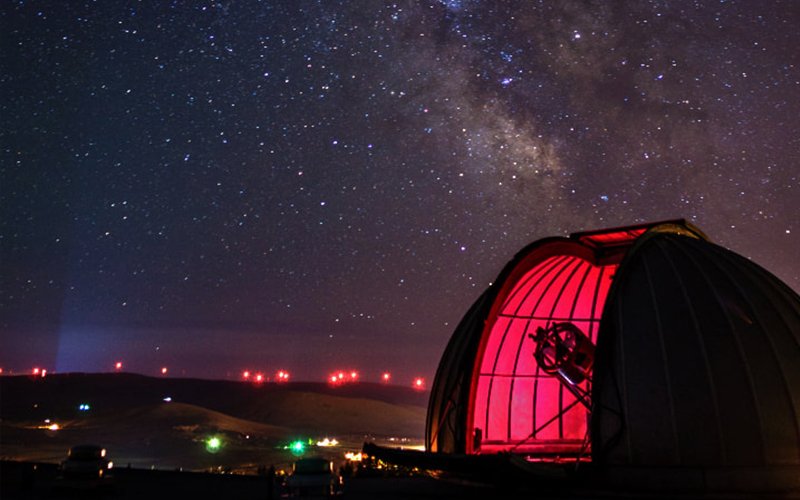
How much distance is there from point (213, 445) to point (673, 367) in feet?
136

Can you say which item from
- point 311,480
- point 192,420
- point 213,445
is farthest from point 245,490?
point 192,420

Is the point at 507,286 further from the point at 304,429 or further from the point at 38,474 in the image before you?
the point at 304,429

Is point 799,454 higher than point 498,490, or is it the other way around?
point 799,454

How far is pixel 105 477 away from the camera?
13.6 metres

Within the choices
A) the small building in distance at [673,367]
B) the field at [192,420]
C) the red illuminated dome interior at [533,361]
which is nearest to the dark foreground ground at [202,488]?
the small building in distance at [673,367]

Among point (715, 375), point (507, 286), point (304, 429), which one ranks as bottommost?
point (304, 429)

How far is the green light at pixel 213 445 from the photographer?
4447cm

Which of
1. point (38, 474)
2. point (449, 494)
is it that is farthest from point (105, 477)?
point (449, 494)

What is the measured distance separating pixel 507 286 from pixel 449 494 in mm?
5188

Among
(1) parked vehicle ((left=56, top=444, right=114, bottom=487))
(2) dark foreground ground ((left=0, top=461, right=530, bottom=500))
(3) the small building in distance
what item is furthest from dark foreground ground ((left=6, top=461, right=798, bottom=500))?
(3) the small building in distance

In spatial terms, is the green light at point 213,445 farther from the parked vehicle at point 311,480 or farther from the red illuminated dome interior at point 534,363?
the parked vehicle at point 311,480

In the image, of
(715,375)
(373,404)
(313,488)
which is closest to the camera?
(313,488)

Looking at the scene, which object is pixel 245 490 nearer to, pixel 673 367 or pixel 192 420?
pixel 673 367

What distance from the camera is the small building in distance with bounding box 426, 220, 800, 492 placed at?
452 inches
